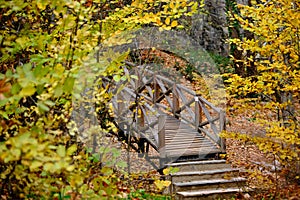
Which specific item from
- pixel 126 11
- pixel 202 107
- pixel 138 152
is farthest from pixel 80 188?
pixel 138 152

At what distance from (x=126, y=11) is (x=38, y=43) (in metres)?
1.65

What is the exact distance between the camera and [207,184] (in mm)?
6234

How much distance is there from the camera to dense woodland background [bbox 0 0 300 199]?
73.0 inches

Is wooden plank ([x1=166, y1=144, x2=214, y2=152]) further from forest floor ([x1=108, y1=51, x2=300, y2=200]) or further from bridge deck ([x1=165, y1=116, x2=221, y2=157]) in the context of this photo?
forest floor ([x1=108, y1=51, x2=300, y2=200])

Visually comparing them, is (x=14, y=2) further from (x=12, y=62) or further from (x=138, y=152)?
(x=138, y=152)

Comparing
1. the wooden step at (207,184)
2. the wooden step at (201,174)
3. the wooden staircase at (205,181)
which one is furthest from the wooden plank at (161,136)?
the wooden step at (207,184)

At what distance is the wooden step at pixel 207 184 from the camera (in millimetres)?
6105

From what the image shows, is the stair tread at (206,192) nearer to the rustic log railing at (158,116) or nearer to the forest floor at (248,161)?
the forest floor at (248,161)

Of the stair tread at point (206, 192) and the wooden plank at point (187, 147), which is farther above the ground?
the wooden plank at point (187, 147)

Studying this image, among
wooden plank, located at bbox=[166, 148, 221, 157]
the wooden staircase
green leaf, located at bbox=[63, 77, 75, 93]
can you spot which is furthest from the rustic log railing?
green leaf, located at bbox=[63, 77, 75, 93]

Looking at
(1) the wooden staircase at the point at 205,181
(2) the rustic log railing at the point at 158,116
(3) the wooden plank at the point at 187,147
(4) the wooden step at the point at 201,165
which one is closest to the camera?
(1) the wooden staircase at the point at 205,181

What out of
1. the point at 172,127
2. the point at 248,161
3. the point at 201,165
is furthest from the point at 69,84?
the point at 248,161

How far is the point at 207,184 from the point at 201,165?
0.64m

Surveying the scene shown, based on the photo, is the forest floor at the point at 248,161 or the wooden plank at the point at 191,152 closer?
the forest floor at the point at 248,161
